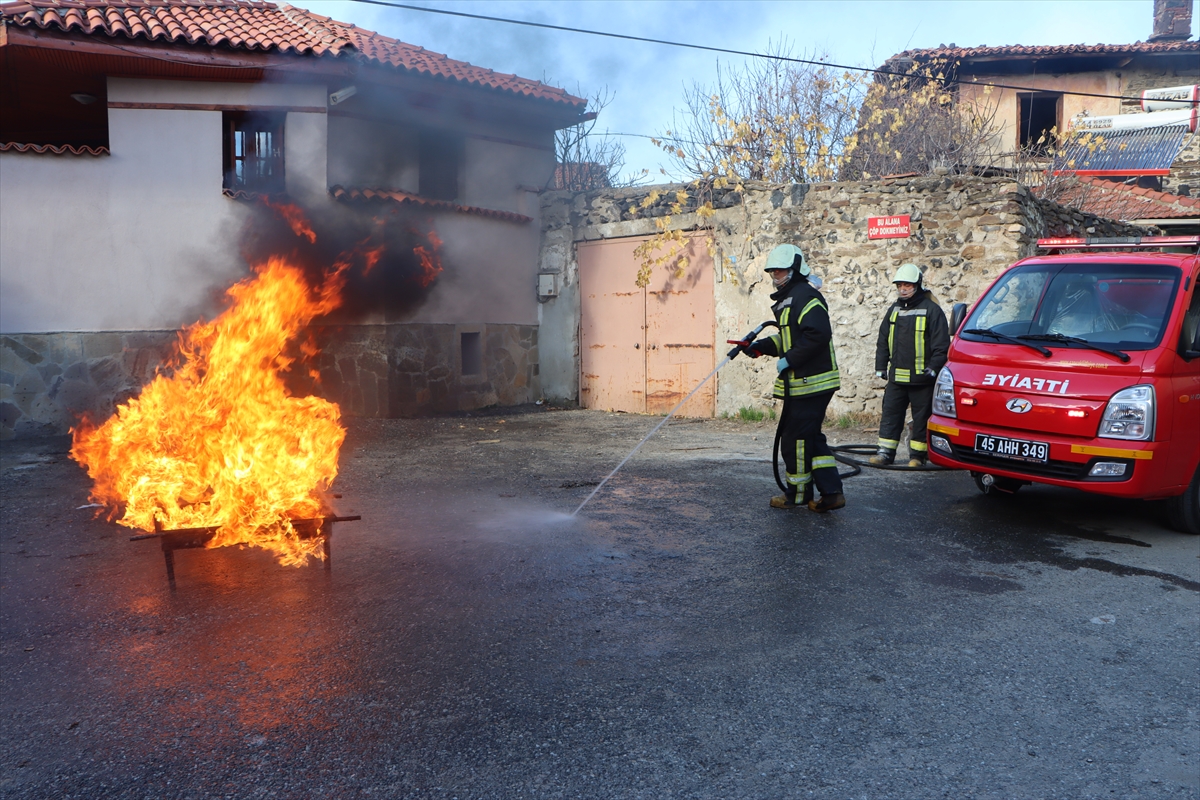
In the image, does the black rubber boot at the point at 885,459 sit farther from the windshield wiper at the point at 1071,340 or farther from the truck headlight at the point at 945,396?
the windshield wiper at the point at 1071,340

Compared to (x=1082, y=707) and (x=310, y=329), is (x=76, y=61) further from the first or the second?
(x=1082, y=707)


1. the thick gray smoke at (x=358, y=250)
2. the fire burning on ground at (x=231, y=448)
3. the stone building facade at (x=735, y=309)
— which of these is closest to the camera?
the fire burning on ground at (x=231, y=448)

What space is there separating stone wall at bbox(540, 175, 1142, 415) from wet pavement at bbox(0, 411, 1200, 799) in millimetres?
4443

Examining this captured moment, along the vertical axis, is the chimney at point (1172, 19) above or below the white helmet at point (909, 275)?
above

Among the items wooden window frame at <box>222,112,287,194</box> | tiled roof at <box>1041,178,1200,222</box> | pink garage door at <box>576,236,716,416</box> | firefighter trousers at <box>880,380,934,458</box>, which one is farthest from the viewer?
tiled roof at <box>1041,178,1200,222</box>

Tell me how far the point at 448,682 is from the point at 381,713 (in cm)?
35

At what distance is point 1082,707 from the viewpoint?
3.32m

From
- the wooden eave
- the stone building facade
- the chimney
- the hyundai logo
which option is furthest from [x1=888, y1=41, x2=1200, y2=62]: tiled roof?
the hyundai logo

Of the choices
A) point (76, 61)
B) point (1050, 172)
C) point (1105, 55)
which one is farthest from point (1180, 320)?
point (1105, 55)

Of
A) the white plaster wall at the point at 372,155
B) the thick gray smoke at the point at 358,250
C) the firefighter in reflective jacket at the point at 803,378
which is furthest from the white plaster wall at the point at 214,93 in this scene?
the firefighter in reflective jacket at the point at 803,378

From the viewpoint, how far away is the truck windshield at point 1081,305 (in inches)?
241

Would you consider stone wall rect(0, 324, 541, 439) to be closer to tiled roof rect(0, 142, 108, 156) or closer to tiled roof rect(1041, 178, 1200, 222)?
tiled roof rect(0, 142, 108, 156)

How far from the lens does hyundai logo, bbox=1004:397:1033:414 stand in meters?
6.00

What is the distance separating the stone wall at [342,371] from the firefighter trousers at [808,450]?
25.4ft
